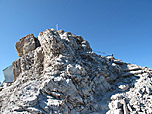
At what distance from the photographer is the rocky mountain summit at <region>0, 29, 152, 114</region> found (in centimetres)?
1295

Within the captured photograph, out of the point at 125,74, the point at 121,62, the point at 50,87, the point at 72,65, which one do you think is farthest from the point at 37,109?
the point at 121,62

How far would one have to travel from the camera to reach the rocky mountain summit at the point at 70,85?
12945 millimetres

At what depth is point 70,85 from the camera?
14984mm

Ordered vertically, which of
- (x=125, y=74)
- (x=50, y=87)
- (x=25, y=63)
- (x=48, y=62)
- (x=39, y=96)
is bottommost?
(x=39, y=96)

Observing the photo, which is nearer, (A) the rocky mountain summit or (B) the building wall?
(A) the rocky mountain summit

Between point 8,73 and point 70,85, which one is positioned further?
point 8,73

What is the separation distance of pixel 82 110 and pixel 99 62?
37.0 ft

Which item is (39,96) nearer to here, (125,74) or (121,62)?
Answer: (125,74)

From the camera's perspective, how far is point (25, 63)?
73.4ft

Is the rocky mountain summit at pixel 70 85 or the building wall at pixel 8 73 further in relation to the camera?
the building wall at pixel 8 73

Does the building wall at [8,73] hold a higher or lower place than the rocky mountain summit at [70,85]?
higher

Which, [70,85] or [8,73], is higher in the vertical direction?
[8,73]

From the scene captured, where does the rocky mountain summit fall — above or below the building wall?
below

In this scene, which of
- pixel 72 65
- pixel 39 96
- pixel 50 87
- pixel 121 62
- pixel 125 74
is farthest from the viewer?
pixel 121 62
